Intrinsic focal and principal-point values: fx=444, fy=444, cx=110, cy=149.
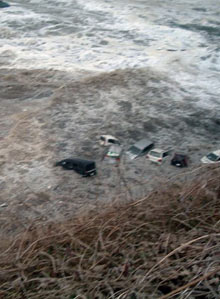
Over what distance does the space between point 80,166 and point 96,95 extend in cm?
277

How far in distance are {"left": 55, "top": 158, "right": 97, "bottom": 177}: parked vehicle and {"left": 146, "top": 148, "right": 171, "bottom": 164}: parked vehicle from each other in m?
0.96

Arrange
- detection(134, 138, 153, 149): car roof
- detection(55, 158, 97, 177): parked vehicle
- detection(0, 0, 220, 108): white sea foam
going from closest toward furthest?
detection(55, 158, 97, 177): parked vehicle → detection(134, 138, 153, 149): car roof → detection(0, 0, 220, 108): white sea foam

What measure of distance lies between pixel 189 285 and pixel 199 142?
5252mm

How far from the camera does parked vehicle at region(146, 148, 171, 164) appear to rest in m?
6.95

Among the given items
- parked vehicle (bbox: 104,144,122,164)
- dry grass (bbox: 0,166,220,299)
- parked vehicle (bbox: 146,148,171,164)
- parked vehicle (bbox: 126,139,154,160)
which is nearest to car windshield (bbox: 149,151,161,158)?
parked vehicle (bbox: 146,148,171,164)

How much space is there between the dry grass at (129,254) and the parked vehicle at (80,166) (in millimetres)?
2855

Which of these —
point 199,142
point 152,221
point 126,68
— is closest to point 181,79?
point 126,68

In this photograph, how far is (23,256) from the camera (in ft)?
10.2

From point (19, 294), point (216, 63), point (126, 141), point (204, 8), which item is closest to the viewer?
point (19, 294)

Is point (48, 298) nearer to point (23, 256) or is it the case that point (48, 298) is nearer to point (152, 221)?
point (23, 256)

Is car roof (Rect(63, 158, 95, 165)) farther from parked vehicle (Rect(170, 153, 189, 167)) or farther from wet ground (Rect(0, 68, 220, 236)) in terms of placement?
parked vehicle (Rect(170, 153, 189, 167))

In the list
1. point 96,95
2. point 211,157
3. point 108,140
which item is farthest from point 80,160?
point 96,95

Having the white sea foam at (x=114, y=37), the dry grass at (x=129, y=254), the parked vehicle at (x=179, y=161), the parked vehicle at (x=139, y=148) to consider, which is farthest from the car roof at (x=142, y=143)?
the dry grass at (x=129, y=254)

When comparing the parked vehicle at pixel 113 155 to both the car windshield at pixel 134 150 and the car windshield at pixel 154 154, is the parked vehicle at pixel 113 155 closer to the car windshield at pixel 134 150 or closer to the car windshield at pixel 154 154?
the car windshield at pixel 134 150
